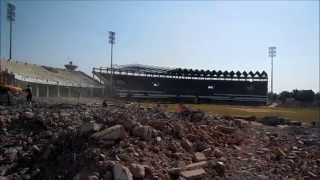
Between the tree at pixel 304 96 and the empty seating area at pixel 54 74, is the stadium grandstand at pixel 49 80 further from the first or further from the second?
the tree at pixel 304 96

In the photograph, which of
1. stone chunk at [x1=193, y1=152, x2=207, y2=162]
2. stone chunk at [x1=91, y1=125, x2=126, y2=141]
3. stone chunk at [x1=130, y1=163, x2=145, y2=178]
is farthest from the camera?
Answer: stone chunk at [x1=193, y1=152, x2=207, y2=162]

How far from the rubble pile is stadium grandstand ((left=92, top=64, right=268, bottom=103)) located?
6662cm

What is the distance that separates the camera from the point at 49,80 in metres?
63.2

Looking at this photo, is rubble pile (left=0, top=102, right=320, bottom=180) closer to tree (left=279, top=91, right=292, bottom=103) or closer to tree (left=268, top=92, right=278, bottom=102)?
tree (left=268, top=92, right=278, bottom=102)

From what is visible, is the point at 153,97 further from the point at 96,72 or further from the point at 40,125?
Answer: the point at 40,125

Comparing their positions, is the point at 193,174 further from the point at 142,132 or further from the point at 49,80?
the point at 49,80

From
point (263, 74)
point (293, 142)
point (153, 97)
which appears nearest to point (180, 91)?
point (153, 97)

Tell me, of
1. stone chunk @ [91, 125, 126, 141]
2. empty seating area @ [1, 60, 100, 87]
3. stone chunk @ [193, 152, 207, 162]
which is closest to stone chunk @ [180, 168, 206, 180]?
stone chunk @ [193, 152, 207, 162]

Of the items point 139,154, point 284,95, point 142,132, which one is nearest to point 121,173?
point 139,154

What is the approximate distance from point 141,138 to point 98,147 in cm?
134

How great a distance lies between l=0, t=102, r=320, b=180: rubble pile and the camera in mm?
11578

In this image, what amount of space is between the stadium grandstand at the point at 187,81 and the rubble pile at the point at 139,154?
66.6m

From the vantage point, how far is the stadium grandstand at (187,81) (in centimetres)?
8356

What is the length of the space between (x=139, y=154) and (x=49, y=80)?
5317 cm
